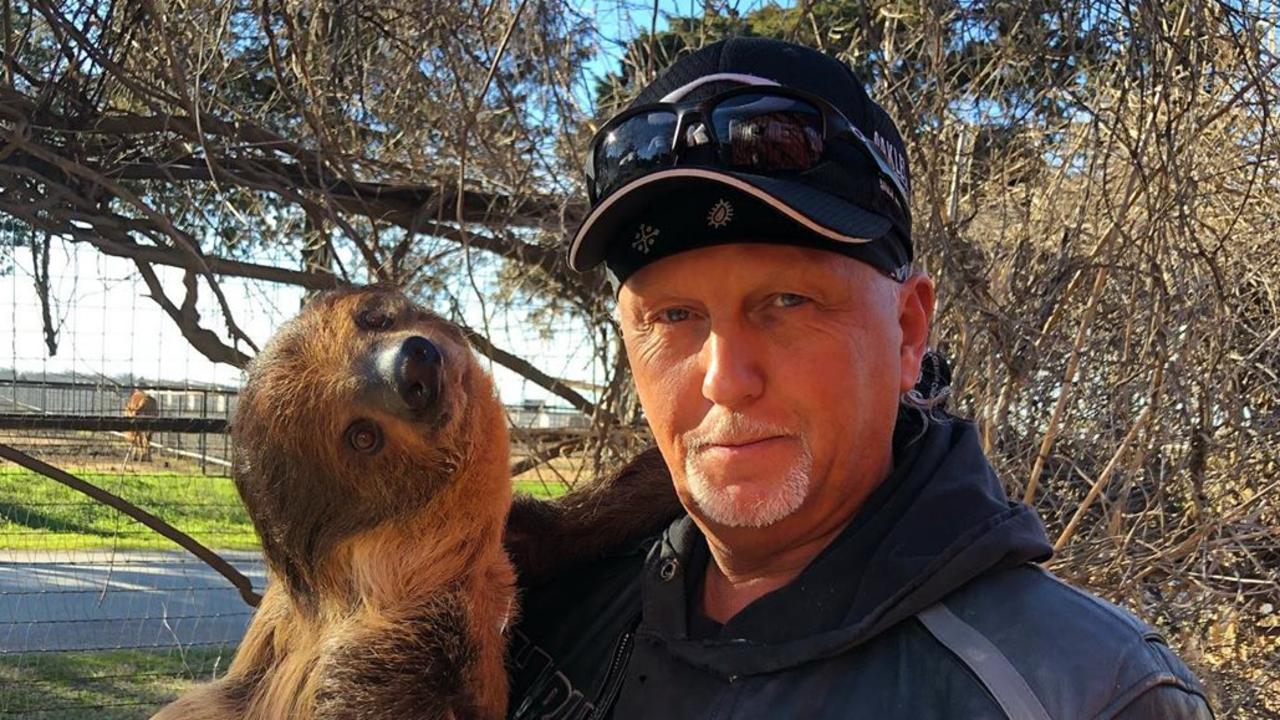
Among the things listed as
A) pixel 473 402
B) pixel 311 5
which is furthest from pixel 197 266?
pixel 473 402

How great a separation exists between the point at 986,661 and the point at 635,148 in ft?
2.75

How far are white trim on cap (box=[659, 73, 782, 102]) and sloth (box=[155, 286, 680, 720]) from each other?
88cm

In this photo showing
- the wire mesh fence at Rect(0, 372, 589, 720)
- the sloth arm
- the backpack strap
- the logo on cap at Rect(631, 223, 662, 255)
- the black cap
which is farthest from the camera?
the wire mesh fence at Rect(0, 372, 589, 720)

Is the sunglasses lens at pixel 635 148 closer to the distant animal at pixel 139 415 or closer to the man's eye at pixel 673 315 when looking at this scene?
the man's eye at pixel 673 315

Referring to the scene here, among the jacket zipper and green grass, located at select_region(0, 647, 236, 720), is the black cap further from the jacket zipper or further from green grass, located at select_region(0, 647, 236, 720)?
green grass, located at select_region(0, 647, 236, 720)

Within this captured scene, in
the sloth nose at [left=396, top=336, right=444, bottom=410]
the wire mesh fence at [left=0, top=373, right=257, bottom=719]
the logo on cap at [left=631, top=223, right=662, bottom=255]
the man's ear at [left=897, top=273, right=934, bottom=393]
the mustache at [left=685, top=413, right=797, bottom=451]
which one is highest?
the logo on cap at [left=631, top=223, right=662, bottom=255]

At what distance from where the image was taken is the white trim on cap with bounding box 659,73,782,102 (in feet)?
4.82

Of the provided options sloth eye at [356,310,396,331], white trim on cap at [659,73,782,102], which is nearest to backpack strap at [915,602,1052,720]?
white trim on cap at [659,73,782,102]

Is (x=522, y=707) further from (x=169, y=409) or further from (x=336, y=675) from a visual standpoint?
(x=169, y=409)

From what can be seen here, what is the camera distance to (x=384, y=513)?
2.27 metres

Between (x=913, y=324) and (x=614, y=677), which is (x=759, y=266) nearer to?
(x=913, y=324)

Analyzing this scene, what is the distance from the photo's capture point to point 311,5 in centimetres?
466

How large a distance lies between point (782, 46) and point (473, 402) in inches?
44.7

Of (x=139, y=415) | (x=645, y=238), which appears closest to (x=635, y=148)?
(x=645, y=238)
